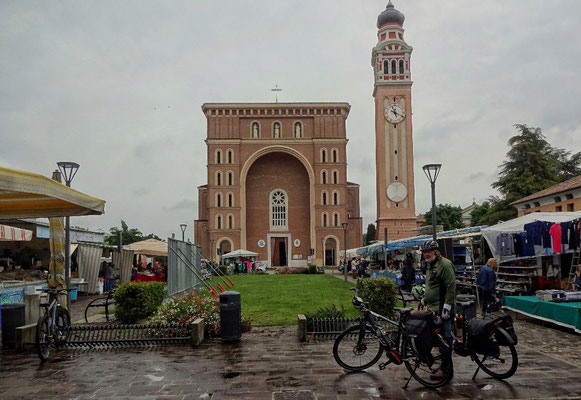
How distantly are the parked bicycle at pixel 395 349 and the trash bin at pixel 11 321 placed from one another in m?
5.61

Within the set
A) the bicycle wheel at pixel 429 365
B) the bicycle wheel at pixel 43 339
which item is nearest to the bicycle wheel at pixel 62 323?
the bicycle wheel at pixel 43 339

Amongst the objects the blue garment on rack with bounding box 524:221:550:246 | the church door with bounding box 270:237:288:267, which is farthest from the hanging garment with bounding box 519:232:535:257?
the church door with bounding box 270:237:288:267

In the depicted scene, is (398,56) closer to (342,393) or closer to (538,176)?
(538,176)

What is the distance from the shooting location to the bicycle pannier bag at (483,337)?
559cm

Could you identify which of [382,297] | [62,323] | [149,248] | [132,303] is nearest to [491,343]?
[382,297]

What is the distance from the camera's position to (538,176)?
36750 millimetres

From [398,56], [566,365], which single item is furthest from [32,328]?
[398,56]

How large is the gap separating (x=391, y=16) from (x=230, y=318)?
49603mm

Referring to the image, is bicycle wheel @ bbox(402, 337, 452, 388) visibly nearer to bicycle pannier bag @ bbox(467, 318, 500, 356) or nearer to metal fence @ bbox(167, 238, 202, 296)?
bicycle pannier bag @ bbox(467, 318, 500, 356)

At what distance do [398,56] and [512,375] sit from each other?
155 ft

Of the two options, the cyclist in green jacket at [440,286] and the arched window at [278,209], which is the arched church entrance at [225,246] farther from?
the cyclist in green jacket at [440,286]

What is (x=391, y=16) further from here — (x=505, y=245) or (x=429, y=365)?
(x=429, y=365)

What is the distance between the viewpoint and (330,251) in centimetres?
4784

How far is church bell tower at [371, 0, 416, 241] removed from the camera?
4644 cm
